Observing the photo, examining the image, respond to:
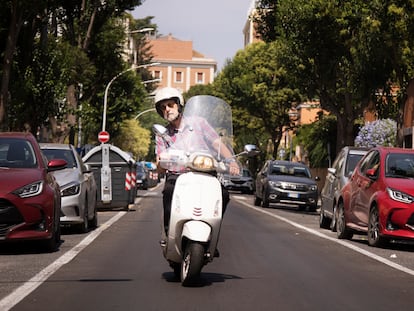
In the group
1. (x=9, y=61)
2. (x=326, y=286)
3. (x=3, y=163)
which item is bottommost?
(x=326, y=286)

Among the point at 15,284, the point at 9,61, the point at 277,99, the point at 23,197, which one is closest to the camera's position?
the point at 15,284

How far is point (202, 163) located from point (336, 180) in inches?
470

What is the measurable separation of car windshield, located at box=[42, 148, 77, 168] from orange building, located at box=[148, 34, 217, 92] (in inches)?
6271

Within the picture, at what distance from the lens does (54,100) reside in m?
39.5

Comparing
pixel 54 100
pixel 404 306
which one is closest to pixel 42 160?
pixel 404 306

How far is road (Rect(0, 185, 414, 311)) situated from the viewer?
356 inches

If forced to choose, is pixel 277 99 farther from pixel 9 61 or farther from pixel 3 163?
pixel 3 163

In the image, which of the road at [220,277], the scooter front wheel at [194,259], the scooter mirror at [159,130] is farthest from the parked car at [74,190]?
the scooter front wheel at [194,259]

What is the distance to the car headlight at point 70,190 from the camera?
698 inches

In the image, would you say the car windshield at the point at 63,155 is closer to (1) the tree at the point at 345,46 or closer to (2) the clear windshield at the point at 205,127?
(2) the clear windshield at the point at 205,127

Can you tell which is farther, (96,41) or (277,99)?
(277,99)

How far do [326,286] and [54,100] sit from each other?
30.0 metres

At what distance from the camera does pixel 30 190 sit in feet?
44.5

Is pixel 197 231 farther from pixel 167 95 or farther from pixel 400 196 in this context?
pixel 400 196
